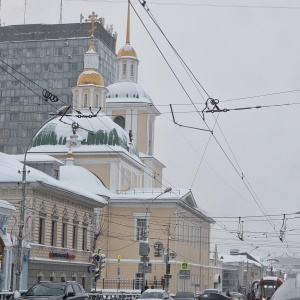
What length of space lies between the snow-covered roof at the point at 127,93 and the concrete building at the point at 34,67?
36.6 meters

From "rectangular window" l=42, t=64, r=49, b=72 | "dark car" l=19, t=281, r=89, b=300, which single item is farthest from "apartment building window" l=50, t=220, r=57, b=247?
"rectangular window" l=42, t=64, r=49, b=72

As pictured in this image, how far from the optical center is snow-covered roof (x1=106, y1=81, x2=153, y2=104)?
8800 cm

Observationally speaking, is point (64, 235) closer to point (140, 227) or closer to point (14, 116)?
point (140, 227)

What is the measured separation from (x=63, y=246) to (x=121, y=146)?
2533cm

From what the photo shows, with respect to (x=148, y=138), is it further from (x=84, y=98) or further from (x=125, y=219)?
(x=125, y=219)

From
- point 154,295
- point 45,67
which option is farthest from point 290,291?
point 45,67

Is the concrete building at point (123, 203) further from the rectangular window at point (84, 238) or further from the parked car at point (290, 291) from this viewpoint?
the parked car at point (290, 291)

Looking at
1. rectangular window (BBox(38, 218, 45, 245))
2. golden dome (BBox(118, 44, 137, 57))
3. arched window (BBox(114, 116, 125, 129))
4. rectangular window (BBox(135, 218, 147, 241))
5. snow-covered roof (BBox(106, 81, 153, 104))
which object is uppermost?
golden dome (BBox(118, 44, 137, 57))

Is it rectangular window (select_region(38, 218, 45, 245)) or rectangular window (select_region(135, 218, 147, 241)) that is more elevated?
rectangular window (select_region(135, 218, 147, 241))

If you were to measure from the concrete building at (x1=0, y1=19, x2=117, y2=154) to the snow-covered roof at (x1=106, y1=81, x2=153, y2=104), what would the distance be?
36.6 metres

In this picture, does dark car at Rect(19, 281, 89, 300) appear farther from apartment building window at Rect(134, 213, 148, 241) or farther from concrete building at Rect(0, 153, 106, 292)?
apartment building window at Rect(134, 213, 148, 241)

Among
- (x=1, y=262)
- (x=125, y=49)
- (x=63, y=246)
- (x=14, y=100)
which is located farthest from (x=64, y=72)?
(x=1, y=262)

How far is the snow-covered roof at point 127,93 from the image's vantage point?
3465 inches

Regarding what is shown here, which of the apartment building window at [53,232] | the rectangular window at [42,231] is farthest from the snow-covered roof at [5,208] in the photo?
the apartment building window at [53,232]
